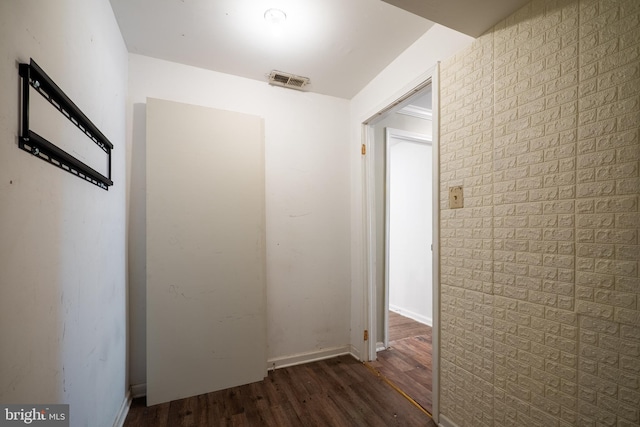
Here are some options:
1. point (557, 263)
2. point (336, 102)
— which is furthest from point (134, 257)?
point (557, 263)

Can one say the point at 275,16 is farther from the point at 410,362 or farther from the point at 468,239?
the point at 410,362

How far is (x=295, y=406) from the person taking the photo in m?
1.89

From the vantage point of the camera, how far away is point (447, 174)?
1.65 meters

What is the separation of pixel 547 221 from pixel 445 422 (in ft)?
4.32

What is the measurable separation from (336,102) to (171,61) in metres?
1.45

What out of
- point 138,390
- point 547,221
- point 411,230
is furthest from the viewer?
point 411,230

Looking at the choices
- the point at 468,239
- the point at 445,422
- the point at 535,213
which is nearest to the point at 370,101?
the point at 468,239

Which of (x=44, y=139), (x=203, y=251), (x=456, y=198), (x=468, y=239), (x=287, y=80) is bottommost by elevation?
(x=203, y=251)

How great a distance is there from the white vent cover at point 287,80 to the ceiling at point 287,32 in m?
0.05

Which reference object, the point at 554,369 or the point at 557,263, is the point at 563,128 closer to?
the point at 557,263

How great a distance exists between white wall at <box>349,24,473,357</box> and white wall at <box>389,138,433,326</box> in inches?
43.7

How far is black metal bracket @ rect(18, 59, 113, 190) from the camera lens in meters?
0.77

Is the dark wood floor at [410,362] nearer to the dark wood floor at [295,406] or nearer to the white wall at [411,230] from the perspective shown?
the dark wood floor at [295,406]

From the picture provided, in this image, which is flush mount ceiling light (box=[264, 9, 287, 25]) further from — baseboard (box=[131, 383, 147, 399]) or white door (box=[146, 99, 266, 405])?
baseboard (box=[131, 383, 147, 399])
